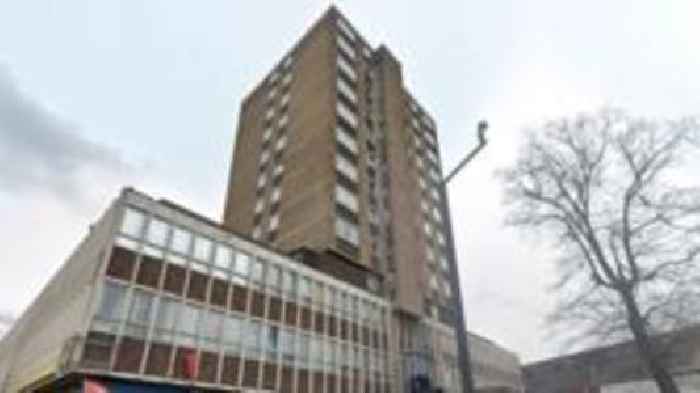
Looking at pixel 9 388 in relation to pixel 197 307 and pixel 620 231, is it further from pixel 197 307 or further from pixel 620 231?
pixel 620 231

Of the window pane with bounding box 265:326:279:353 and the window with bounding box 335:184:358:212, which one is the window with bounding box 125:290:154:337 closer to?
the window pane with bounding box 265:326:279:353

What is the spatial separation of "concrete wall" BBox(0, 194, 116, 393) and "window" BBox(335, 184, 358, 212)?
763 inches

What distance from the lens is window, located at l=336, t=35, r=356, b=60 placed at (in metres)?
49.9

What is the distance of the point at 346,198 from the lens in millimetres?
39875

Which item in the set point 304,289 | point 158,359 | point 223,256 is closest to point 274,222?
point 304,289

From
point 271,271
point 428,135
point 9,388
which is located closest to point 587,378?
point 428,135

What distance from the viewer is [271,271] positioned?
26.0 m

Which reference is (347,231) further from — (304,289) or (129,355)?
(129,355)

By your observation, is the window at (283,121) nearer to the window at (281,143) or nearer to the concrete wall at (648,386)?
the window at (281,143)

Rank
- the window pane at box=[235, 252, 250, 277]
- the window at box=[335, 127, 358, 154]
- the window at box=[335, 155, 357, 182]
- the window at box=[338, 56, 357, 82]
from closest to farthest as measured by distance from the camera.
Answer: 1. the window pane at box=[235, 252, 250, 277]
2. the window at box=[335, 155, 357, 182]
3. the window at box=[335, 127, 358, 154]
4. the window at box=[338, 56, 357, 82]

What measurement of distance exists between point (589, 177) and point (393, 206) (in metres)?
27.4

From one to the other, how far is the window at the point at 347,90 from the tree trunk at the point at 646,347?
34.9m

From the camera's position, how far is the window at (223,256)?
23.3 metres

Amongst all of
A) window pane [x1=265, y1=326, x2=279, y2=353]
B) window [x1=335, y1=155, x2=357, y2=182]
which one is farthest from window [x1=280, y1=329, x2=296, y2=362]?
window [x1=335, y1=155, x2=357, y2=182]
